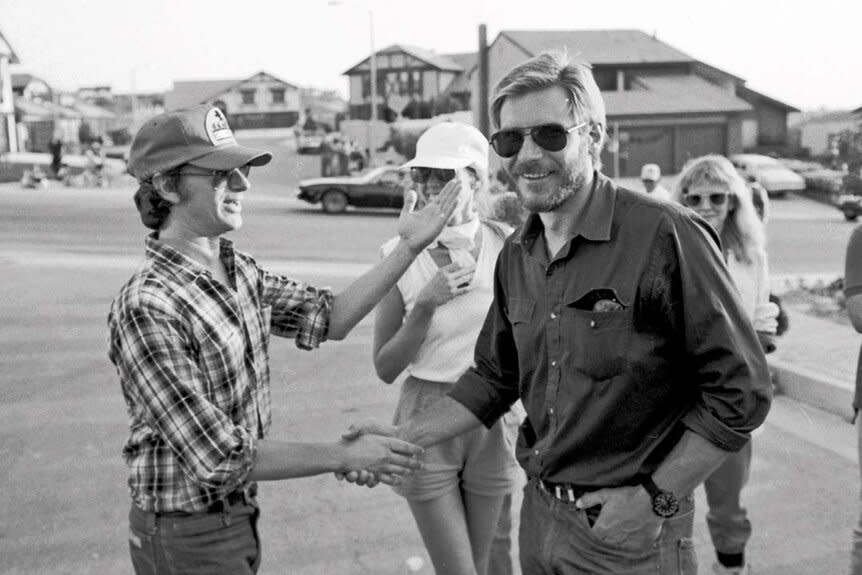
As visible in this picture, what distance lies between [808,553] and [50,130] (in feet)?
234

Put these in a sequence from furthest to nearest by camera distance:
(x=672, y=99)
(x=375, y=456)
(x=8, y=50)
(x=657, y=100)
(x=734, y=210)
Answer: (x=8, y=50) → (x=672, y=99) → (x=657, y=100) → (x=734, y=210) → (x=375, y=456)

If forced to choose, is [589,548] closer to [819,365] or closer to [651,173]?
[819,365]

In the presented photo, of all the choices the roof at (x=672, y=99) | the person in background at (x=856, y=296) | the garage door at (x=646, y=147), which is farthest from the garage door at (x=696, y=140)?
the person in background at (x=856, y=296)

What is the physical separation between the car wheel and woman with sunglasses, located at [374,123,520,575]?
23.5 m

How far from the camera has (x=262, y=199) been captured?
32594 mm

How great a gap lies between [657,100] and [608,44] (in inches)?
257

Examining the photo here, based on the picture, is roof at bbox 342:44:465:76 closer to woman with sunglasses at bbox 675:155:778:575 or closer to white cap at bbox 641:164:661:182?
white cap at bbox 641:164:661:182

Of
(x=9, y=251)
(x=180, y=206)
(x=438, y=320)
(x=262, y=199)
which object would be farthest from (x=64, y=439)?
(x=262, y=199)

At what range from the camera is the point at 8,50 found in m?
56.4

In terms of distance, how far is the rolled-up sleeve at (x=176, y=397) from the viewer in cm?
242

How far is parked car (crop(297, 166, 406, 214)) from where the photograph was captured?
26609mm

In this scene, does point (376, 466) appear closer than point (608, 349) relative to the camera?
No

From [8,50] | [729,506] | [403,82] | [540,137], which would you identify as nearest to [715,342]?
[540,137]

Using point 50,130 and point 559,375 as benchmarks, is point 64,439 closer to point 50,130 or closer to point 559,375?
point 559,375
